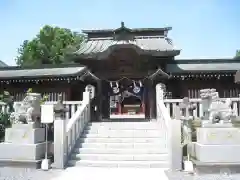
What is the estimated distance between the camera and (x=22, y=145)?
9.09 metres

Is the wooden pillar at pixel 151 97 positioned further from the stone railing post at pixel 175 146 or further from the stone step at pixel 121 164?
the stone railing post at pixel 175 146

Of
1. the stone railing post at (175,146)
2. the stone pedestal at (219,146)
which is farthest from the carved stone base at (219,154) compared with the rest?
the stone railing post at (175,146)

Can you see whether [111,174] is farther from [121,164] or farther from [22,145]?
[22,145]

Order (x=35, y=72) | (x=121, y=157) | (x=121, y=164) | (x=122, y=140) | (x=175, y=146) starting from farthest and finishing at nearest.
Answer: (x=35, y=72), (x=122, y=140), (x=121, y=157), (x=121, y=164), (x=175, y=146)

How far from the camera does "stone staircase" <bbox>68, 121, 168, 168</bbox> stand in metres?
9.52

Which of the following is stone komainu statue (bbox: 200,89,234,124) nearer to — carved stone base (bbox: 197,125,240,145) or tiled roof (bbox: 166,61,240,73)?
carved stone base (bbox: 197,125,240,145)

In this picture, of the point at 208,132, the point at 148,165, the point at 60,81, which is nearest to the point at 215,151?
the point at 208,132

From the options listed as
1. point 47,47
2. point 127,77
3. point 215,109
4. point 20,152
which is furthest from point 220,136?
point 47,47

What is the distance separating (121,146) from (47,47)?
29098 millimetres

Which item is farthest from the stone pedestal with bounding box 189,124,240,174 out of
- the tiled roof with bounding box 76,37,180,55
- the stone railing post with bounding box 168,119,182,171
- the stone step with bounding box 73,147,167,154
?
the tiled roof with bounding box 76,37,180,55

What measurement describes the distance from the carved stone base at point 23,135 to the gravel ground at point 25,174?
0.89m

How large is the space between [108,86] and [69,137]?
277 inches

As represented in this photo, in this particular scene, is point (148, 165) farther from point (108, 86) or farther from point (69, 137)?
point (108, 86)

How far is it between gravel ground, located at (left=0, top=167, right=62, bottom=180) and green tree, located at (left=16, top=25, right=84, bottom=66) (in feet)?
88.0
